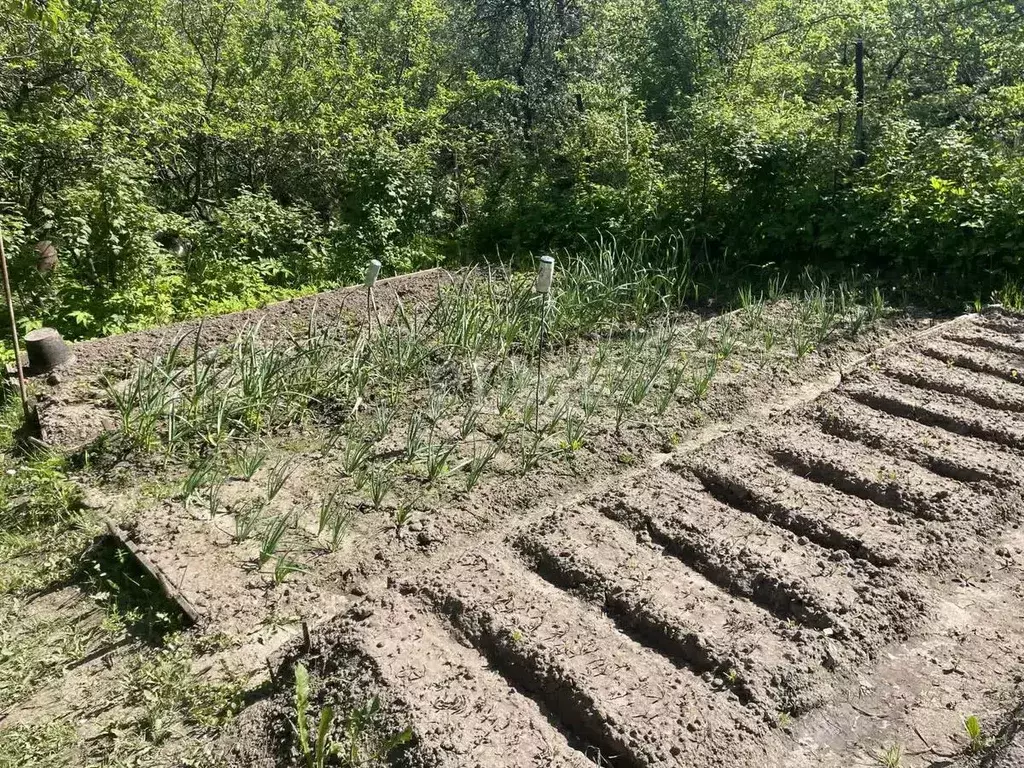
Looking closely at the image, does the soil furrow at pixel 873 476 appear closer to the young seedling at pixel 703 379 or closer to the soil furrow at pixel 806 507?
the soil furrow at pixel 806 507

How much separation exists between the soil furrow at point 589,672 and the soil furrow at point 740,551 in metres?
0.49

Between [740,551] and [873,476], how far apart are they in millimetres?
864

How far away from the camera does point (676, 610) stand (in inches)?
→ 108

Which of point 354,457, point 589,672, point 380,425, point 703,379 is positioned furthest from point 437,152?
point 589,672

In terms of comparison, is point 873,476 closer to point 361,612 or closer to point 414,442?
point 414,442

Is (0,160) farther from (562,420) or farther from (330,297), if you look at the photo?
(562,420)

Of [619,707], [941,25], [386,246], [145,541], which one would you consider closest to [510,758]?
[619,707]

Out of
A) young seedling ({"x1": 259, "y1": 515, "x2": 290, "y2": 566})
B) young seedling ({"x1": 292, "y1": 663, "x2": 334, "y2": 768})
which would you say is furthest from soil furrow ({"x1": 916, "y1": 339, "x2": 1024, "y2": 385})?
young seedling ({"x1": 292, "y1": 663, "x2": 334, "y2": 768})

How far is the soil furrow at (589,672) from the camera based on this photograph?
227 centimetres

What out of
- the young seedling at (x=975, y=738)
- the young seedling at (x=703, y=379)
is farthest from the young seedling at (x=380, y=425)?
the young seedling at (x=975, y=738)

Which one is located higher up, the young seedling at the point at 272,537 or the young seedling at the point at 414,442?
the young seedling at the point at 414,442

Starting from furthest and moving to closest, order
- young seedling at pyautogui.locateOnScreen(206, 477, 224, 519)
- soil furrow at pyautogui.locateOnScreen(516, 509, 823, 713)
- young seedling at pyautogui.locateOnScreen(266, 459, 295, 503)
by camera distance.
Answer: young seedling at pyautogui.locateOnScreen(266, 459, 295, 503) → young seedling at pyautogui.locateOnScreen(206, 477, 224, 519) → soil furrow at pyautogui.locateOnScreen(516, 509, 823, 713)

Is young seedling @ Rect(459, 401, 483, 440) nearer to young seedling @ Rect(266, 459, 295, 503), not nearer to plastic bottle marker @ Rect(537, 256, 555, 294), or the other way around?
plastic bottle marker @ Rect(537, 256, 555, 294)

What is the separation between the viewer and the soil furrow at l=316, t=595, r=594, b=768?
2.24 m
